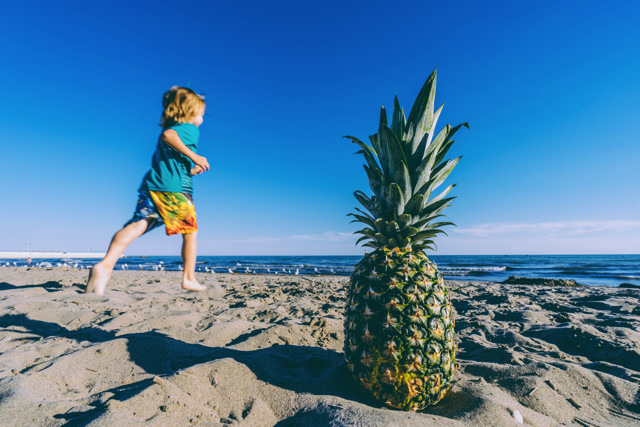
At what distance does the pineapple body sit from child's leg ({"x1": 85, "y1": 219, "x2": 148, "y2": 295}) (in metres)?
2.66

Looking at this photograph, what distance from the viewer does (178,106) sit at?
359 cm

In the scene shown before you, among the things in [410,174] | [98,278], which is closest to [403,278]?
[410,174]

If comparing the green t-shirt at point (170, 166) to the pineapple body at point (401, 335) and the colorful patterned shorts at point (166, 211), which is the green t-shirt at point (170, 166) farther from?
the pineapple body at point (401, 335)

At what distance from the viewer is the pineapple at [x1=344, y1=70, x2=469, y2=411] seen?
1880mm

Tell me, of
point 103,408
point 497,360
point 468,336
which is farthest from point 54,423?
point 468,336

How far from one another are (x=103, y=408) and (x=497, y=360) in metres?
3.19

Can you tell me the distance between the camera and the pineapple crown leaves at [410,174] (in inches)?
88.2

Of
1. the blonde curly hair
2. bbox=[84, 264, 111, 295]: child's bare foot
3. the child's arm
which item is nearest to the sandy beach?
bbox=[84, 264, 111, 295]: child's bare foot

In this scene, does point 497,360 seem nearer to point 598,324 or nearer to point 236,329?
point 598,324

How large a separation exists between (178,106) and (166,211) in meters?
1.27

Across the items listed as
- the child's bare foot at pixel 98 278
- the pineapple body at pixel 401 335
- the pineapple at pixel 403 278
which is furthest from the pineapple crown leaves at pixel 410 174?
the child's bare foot at pixel 98 278

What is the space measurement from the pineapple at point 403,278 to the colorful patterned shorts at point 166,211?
2.17 m

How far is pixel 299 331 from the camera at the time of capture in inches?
138

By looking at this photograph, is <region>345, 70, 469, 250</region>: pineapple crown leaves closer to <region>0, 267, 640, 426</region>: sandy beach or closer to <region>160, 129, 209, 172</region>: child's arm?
<region>0, 267, 640, 426</region>: sandy beach
